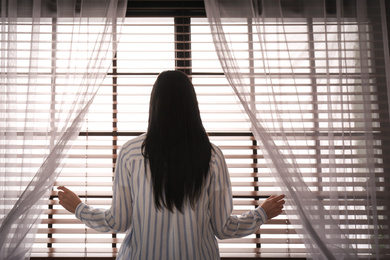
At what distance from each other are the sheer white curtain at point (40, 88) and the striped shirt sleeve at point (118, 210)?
55 cm

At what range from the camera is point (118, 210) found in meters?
1.27

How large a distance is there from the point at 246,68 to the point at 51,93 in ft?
3.22

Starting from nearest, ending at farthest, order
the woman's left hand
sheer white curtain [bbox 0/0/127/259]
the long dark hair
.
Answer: the long dark hair
the woman's left hand
sheer white curtain [bbox 0/0/127/259]

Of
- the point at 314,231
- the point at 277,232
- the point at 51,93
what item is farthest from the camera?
the point at 277,232

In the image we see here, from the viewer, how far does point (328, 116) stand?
6.13 ft

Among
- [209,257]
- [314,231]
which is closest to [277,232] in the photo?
[314,231]

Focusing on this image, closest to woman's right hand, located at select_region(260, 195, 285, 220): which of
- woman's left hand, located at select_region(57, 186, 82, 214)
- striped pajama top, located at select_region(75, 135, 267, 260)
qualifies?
striped pajama top, located at select_region(75, 135, 267, 260)

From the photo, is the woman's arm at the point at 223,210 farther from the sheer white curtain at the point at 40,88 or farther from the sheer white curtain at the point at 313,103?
the sheer white curtain at the point at 40,88

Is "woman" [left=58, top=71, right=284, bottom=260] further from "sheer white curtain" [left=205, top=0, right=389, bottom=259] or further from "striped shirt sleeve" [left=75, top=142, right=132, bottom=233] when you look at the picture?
"sheer white curtain" [left=205, top=0, right=389, bottom=259]

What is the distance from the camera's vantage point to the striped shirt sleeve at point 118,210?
49.5 inches

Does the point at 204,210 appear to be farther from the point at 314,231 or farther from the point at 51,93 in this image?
the point at 51,93

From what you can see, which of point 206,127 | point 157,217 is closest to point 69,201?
point 157,217

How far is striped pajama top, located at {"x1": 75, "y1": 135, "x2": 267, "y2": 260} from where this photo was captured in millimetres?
1221

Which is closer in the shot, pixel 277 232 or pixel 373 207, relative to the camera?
pixel 373 207
